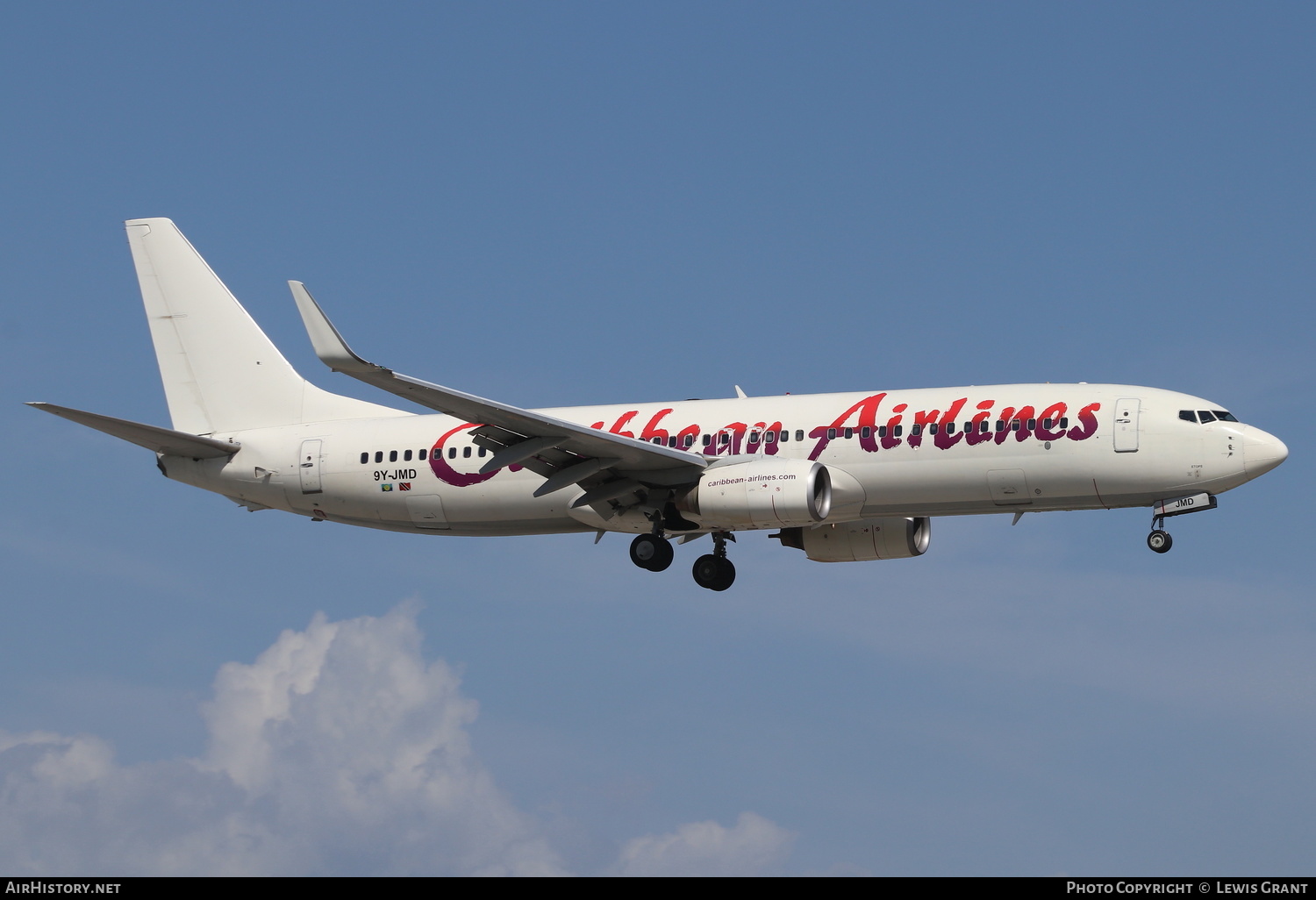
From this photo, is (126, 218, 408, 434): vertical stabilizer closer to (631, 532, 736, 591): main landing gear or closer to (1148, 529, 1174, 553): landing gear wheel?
(631, 532, 736, 591): main landing gear

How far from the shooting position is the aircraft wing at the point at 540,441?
3659 centimetres

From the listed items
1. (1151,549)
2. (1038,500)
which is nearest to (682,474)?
(1038,500)

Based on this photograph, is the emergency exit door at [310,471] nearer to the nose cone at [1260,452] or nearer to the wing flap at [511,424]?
the wing flap at [511,424]

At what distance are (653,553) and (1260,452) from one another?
15.0m

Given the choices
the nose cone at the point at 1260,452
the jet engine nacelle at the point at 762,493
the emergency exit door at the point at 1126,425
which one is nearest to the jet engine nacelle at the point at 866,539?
the jet engine nacelle at the point at 762,493

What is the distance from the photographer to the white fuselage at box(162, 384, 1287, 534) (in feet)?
133

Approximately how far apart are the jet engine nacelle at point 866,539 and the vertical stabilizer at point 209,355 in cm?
1230

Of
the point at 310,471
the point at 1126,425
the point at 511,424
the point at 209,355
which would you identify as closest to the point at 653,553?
the point at 511,424

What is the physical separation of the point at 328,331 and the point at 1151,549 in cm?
2003

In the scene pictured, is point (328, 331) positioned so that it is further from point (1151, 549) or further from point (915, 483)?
point (1151, 549)

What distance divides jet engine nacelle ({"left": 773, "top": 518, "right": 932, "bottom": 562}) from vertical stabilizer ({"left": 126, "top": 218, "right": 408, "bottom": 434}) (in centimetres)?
1230

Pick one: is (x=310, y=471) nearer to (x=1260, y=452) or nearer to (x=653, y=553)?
(x=653, y=553)

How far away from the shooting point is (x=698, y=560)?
45.9 metres
